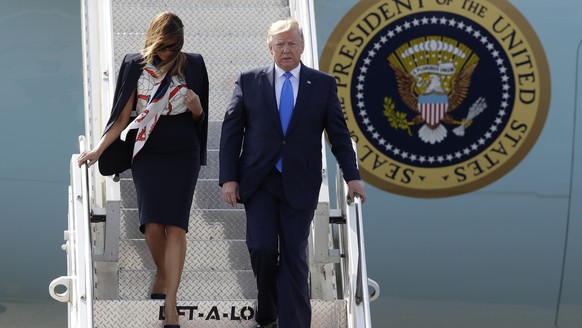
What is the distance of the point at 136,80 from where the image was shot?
192 inches

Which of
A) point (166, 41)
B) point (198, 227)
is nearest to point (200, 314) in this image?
point (198, 227)

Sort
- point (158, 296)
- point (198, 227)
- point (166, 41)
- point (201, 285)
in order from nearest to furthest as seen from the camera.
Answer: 1. point (166, 41)
2. point (158, 296)
3. point (201, 285)
4. point (198, 227)

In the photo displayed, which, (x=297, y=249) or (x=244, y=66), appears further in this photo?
(x=244, y=66)

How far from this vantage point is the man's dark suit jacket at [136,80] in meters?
4.86

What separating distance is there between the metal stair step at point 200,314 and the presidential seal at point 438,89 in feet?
8.57

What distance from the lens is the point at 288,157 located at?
15.3ft

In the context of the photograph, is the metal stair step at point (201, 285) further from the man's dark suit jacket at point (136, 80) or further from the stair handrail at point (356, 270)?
the man's dark suit jacket at point (136, 80)

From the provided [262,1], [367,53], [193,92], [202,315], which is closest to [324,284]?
[202,315]

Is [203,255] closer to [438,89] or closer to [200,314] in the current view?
[200,314]

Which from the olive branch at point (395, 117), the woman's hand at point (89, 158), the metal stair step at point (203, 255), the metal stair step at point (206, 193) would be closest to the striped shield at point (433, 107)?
the olive branch at point (395, 117)

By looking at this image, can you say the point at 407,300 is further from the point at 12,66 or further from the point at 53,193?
the point at 12,66

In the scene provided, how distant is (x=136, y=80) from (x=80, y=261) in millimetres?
788

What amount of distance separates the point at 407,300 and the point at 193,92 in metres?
3.15

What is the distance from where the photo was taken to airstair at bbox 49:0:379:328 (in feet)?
16.0
